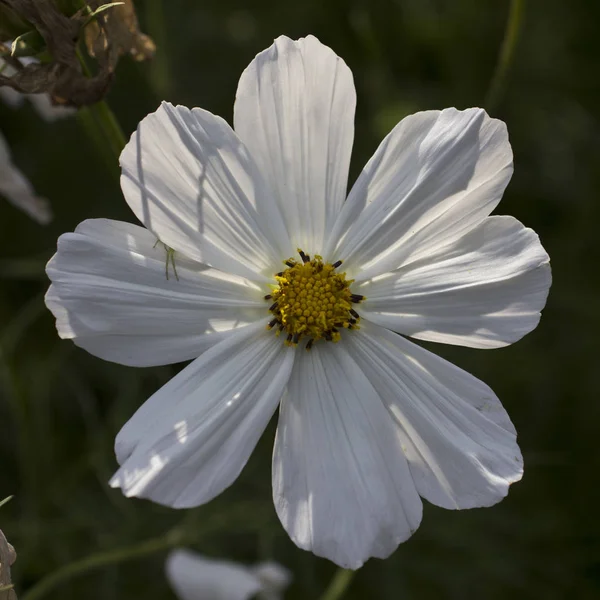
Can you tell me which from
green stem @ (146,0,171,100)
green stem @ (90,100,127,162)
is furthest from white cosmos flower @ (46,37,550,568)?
green stem @ (146,0,171,100)

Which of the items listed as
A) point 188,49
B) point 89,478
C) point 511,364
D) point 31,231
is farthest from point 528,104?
point 89,478

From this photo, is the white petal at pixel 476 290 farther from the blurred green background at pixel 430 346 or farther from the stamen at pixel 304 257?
the blurred green background at pixel 430 346

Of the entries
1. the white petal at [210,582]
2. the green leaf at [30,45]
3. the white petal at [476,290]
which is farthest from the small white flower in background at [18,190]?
the white petal at [210,582]

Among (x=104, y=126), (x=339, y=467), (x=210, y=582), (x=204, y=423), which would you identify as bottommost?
(x=210, y=582)

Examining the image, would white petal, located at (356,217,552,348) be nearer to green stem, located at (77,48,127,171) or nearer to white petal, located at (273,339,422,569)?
white petal, located at (273,339,422,569)

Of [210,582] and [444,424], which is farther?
[210,582]

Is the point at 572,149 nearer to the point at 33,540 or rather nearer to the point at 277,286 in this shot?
the point at 277,286

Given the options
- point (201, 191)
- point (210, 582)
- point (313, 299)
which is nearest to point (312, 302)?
point (313, 299)

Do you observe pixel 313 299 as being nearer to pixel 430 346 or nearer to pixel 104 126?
pixel 104 126
